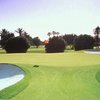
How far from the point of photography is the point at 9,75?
14852mm

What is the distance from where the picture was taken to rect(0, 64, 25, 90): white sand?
511 inches

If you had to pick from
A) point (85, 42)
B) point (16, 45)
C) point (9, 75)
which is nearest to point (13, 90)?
point (9, 75)

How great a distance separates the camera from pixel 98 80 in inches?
524

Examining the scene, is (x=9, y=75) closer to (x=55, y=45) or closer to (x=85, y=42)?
(x=55, y=45)

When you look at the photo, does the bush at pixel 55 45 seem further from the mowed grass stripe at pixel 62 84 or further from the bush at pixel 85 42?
the mowed grass stripe at pixel 62 84

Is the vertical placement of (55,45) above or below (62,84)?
above

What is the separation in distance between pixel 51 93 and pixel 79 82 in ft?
8.87

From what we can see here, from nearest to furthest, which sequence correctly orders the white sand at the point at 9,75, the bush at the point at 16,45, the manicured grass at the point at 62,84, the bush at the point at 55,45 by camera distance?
the manicured grass at the point at 62,84 < the white sand at the point at 9,75 < the bush at the point at 16,45 < the bush at the point at 55,45

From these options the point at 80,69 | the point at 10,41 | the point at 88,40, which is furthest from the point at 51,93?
the point at 88,40

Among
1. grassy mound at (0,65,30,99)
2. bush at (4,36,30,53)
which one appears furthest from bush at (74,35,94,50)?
grassy mound at (0,65,30,99)

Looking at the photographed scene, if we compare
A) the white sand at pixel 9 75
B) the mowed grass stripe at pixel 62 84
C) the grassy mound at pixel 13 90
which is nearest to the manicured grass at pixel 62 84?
the mowed grass stripe at pixel 62 84

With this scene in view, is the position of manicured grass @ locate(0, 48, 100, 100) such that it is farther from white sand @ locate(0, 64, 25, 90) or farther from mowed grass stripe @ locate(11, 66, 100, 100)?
white sand @ locate(0, 64, 25, 90)

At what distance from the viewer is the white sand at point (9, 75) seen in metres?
13.0

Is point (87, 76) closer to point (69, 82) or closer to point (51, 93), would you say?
point (69, 82)
